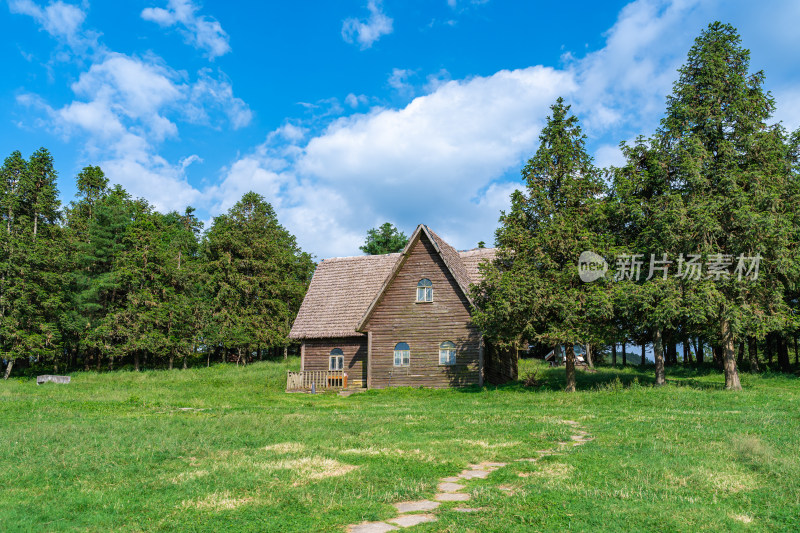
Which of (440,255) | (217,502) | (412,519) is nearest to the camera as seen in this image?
(412,519)

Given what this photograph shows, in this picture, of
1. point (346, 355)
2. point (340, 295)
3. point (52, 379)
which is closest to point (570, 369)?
point (346, 355)

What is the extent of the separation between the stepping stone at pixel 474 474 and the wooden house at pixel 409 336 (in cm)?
2090

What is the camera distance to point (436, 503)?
8.04m

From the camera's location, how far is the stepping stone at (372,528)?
22.3 feet

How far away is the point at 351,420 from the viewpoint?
1770cm

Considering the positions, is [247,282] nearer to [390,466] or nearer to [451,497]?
[390,466]

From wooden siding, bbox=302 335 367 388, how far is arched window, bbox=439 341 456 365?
502 cm

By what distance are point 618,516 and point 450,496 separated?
2.43 m

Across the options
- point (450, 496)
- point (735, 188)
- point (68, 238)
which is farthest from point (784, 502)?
point (68, 238)

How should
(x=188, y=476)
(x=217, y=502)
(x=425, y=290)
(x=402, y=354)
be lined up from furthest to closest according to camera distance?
(x=425, y=290) → (x=402, y=354) → (x=188, y=476) → (x=217, y=502)

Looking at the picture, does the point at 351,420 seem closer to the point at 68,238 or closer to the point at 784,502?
the point at 784,502

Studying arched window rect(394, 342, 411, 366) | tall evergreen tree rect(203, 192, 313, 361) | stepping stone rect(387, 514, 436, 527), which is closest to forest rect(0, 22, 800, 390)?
arched window rect(394, 342, 411, 366)

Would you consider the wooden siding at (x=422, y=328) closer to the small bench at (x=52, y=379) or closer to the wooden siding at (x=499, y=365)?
the wooden siding at (x=499, y=365)

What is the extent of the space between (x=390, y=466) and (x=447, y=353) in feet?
72.6
